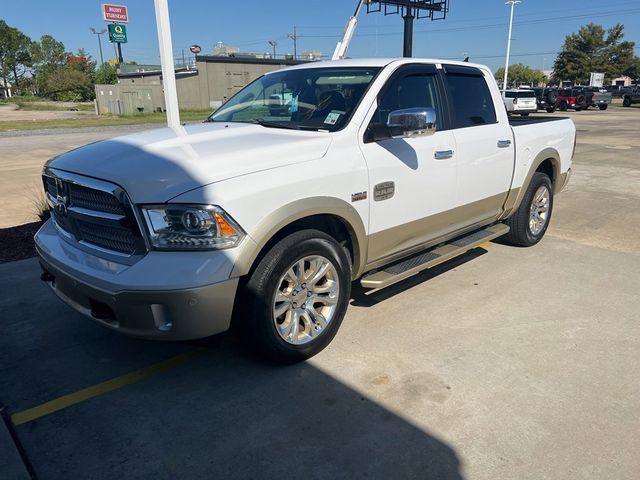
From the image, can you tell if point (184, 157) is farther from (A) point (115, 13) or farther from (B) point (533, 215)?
(A) point (115, 13)

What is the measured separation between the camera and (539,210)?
601cm

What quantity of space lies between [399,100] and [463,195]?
3.59 ft

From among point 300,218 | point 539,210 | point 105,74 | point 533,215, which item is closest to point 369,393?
point 300,218

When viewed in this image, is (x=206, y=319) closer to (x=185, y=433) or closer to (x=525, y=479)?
(x=185, y=433)

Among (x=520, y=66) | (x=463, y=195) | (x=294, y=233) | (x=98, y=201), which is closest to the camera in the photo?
(x=98, y=201)

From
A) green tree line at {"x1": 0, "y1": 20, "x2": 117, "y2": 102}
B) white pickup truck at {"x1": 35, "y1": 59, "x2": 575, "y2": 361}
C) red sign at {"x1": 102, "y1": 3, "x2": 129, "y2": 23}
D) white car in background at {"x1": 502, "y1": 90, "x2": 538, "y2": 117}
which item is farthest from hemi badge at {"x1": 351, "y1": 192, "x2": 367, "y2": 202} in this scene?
green tree line at {"x1": 0, "y1": 20, "x2": 117, "y2": 102}

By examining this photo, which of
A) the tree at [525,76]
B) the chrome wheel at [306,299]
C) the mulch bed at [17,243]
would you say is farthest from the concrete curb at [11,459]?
the tree at [525,76]

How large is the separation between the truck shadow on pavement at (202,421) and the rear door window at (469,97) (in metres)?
2.55

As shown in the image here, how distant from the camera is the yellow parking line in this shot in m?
3.00

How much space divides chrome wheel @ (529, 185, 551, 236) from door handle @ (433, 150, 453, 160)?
1.94 metres

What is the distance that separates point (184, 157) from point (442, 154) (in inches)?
84.5

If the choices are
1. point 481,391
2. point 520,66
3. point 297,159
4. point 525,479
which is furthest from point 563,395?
point 520,66

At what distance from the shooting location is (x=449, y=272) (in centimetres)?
520

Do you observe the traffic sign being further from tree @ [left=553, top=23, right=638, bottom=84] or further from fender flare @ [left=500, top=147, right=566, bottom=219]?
tree @ [left=553, top=23, right=638, bottom=84]
